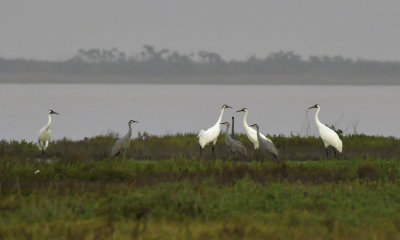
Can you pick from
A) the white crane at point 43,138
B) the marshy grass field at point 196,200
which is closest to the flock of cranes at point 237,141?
the white crane at point 43,138

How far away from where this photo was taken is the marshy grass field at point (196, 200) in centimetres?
980

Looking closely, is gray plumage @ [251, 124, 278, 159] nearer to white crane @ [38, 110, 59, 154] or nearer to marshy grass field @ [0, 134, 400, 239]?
marshy grass field @ [0, 134, 400, 239]

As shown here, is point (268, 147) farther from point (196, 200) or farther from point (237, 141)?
point (196, 200)

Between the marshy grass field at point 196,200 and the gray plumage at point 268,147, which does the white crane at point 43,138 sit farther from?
the gray plumage at point 268,147

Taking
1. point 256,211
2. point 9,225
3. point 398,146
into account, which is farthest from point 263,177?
point 398,146

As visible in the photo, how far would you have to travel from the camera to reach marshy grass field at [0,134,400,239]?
9.80 m

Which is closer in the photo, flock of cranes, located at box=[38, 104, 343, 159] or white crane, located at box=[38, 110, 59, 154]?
flock of cranes, located at box=[38, 104, 343, 159]

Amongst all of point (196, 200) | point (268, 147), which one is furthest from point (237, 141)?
point (196, 200)

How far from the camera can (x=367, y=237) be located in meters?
9.74

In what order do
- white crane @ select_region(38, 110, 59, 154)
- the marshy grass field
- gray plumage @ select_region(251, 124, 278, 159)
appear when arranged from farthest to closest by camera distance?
white crane @ select_region(38, 110, 59, 154)
gray plumage @ select_region(251, 124, 278, 159)
the marshy grass field

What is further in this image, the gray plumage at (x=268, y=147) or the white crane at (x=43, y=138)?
the white crane at (x=43, y=138)

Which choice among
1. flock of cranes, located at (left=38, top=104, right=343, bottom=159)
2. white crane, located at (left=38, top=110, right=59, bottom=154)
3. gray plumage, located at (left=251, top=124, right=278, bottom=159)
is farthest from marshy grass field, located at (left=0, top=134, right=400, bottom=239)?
white crane, located at (left=38, top=110, right=59, bottom=154)

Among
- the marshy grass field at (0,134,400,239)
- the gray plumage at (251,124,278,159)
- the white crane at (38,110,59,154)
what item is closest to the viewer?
the marshy grass field at (0,134,400,239)

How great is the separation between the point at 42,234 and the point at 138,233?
1.29 metres
